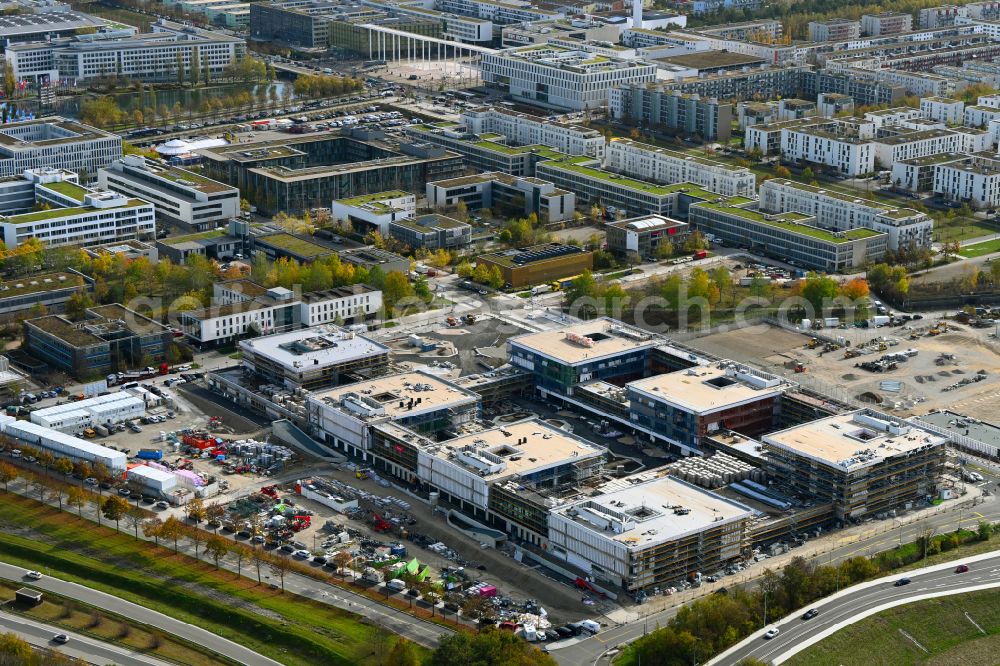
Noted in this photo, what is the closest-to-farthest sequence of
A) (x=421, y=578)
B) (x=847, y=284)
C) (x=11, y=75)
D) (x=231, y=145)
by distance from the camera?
(x=421, y=578) < (x=847, y=284) < (x=231, y=145) < (x=11, y=75)

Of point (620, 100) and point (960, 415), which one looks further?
point (620, 100)

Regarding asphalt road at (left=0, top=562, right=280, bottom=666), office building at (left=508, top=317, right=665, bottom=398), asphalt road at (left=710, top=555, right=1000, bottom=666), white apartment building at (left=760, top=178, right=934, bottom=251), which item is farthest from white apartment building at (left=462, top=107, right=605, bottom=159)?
asphalt road at (left=0, top=562, right=280, bottom=666)

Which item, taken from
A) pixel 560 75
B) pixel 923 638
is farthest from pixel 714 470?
pixel 560 75

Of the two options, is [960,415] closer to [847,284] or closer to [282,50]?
[847,284]

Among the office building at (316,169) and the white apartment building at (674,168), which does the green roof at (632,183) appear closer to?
the white apartment building at (674,168)

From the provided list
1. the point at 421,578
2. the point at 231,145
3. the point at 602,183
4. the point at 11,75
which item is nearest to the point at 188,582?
the point at 421,578
